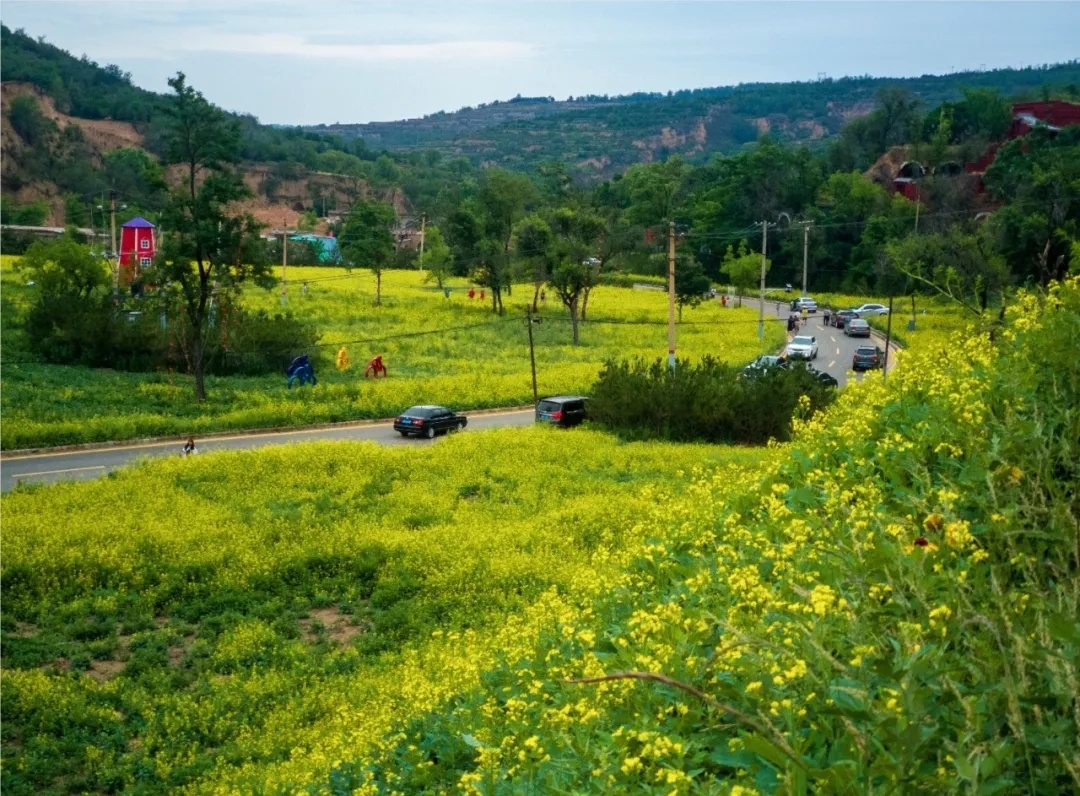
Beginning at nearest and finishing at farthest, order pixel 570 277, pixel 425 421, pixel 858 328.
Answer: pixel 425 421 → pixel 570 277 → pixel 858 328

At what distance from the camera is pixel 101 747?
1166 cm

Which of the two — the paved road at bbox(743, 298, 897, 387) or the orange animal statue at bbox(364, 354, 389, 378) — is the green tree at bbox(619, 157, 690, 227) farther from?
the orange animal statue at bbox(364, 354, 389, 378)

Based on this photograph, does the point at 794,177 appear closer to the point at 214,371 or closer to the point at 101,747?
the point at 214,371

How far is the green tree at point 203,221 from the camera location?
106 feet

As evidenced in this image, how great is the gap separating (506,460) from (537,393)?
11659 mm

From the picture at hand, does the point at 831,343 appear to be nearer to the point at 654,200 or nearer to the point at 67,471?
the point at 67,471

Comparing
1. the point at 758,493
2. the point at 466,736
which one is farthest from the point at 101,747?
the point at 758,493

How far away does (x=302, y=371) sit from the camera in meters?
36.4

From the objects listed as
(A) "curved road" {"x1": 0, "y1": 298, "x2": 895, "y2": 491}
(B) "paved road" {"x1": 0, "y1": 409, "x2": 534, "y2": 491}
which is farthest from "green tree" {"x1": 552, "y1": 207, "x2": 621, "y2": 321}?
(B) "paved road" {"x1": 0, "y1": 409, "x2": 534, "y2": 491}

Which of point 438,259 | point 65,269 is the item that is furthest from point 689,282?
point 65,269

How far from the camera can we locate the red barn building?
5066 centimetres

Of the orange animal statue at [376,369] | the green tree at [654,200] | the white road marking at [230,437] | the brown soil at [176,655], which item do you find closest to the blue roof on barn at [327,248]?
the green tree at [654,200]

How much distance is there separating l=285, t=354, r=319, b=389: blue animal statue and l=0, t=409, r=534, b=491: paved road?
504 centimetres

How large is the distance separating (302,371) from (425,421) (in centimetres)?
814
